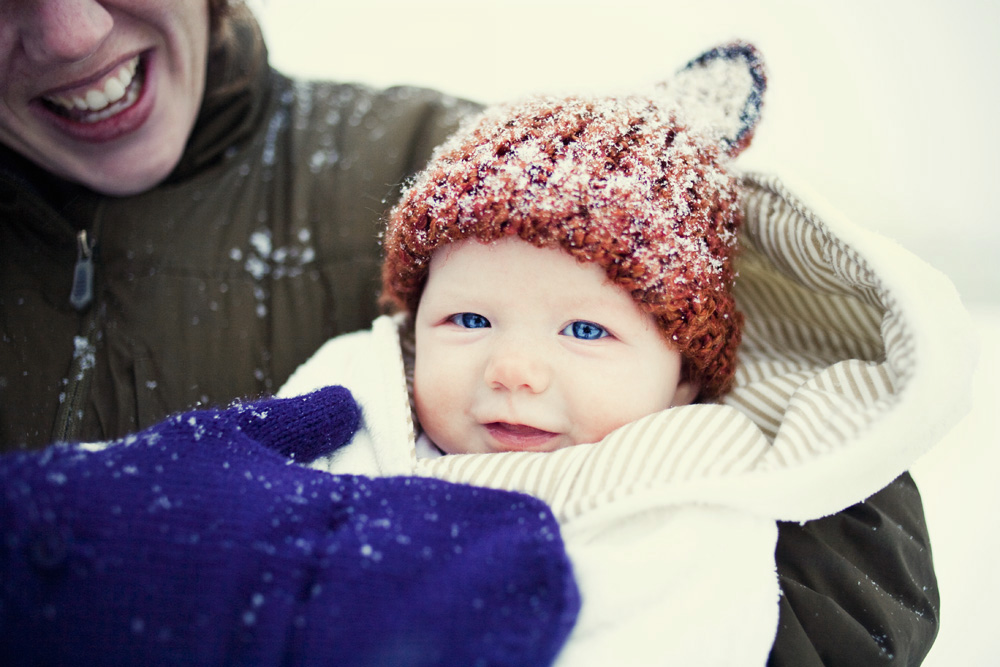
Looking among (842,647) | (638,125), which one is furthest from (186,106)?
(842,647)

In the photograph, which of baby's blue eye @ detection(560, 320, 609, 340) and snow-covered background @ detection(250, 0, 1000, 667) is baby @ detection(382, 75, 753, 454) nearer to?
baby's blue eye @ detection(560, 320, 609, 340)

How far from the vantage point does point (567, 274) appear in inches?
35.6

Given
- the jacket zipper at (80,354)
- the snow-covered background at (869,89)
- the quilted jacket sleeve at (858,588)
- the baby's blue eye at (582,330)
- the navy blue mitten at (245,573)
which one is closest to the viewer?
the navy blue mitten at (245,573)

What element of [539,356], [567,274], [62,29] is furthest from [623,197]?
[62,29]

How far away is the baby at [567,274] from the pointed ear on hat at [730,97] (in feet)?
0.38

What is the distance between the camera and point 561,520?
0.77 m

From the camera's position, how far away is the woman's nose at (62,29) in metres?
0.96

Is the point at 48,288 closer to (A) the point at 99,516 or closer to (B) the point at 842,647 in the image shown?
(A) the point at 99,516

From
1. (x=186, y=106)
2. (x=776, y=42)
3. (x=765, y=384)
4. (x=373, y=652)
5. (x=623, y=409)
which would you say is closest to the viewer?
(x=373, y=652)

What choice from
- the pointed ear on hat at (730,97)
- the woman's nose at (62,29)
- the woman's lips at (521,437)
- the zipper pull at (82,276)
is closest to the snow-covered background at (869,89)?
the pointed ear on hat at (730,97)

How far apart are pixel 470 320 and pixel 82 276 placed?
2.21 feet

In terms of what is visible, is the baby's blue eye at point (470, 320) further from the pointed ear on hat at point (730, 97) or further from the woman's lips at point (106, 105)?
the woman's lips at point (106, 105)

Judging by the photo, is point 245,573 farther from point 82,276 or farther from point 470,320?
point 82,276

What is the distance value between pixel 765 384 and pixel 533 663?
2.20 feet
